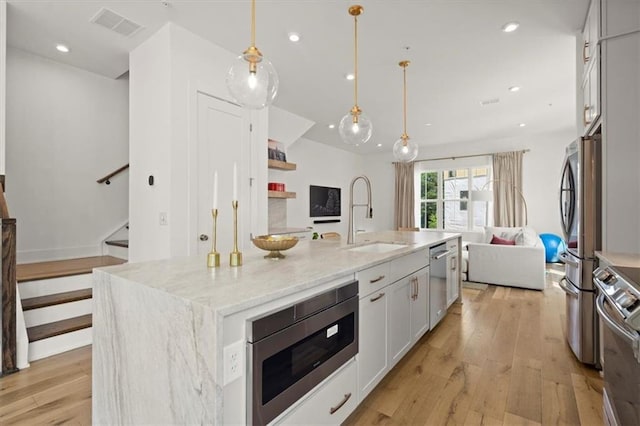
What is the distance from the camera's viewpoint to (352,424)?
1707mm

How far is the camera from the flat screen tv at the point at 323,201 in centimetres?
719

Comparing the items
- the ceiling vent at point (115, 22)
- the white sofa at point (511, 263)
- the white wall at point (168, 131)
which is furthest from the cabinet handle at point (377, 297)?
the white sofa at point (511, 263)

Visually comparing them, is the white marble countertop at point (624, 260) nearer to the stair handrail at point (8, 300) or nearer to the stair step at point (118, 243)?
the stair handrail at point (8, 300)

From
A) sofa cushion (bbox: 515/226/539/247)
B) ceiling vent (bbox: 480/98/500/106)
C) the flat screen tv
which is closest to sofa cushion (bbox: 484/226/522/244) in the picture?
sofa cushion (bbox: 515/226/539/247)

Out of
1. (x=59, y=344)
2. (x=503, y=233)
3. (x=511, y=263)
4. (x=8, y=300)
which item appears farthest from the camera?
(x=503, y=233)

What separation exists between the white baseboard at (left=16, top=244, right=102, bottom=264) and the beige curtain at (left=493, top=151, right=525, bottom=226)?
754cm

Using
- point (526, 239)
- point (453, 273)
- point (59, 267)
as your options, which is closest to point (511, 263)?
point (526, 239)

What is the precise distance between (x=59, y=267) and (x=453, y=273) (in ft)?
13.9

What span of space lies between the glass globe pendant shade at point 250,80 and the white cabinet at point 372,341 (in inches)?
55.2

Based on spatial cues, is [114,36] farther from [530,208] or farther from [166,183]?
[530,208]

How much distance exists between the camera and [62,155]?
12.2 feet

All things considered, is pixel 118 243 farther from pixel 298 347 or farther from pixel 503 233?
pixel 503 233

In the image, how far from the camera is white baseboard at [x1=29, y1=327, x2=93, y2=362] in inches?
93.6

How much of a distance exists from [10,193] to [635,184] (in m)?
5.57
